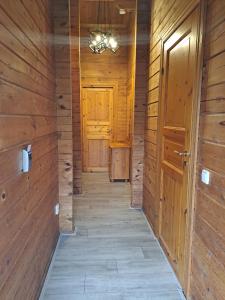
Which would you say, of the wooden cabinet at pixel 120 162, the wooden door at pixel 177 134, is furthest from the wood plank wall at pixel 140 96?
the wooden cabinet at pixel 120 162

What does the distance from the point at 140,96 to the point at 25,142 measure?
2207 mm

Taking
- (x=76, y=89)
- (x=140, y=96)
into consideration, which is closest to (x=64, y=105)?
(x=140, y=96)

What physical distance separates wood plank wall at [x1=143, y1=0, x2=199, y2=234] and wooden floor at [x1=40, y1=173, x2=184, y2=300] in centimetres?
31

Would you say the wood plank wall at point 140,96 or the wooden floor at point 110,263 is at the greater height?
the wood plank wall at point 140,96

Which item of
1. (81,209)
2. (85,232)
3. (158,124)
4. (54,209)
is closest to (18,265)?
(54,209)

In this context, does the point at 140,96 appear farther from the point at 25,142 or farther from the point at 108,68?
the point at 108,68

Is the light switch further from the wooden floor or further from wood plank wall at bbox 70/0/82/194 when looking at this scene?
wood plank wall at bbox 70/0/82/194

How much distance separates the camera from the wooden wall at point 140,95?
10.5 feet

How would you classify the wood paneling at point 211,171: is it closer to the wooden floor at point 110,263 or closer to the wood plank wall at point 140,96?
the wooden floor at point 110,263

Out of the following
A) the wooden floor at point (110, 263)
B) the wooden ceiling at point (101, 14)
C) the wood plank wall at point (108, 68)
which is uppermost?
the wooden ceiling at point (101, 14)

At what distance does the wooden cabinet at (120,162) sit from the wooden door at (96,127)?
0.94m

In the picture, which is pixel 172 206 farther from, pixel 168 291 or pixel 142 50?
pixel 142 50

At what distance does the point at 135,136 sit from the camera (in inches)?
134

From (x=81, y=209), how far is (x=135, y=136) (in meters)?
1.33
